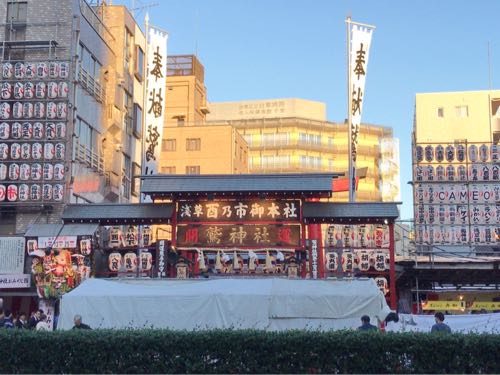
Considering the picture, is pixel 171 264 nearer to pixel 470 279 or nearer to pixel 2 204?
pixel 2 204

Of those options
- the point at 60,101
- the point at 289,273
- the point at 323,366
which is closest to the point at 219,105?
the point at 60,101

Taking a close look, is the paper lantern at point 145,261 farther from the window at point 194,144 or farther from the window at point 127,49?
the window at point 194,144

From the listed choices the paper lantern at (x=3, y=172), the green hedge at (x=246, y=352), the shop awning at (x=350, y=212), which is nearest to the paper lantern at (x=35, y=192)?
the paper lantern at (x=3, y=172)

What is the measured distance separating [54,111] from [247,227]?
9.92 metres

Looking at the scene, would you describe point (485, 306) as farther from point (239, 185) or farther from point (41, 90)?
point (41, 90)

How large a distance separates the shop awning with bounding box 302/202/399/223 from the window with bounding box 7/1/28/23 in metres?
16.1

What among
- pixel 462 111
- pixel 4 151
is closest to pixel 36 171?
pixel 4 151

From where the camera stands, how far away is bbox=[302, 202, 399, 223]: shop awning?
26.9 meters

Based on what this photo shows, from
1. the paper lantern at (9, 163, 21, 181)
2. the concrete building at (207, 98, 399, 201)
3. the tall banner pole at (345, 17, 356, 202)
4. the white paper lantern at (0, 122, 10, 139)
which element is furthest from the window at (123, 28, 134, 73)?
the concrete building at (207, 98, 399, 201)

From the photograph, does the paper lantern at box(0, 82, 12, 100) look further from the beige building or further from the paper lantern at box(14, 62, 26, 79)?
the beige building

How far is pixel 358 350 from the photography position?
1330 centimetres

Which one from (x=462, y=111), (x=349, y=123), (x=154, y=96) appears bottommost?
(x=349, y=123)

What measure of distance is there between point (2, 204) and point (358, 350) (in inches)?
824

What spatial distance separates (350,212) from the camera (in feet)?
88.6
